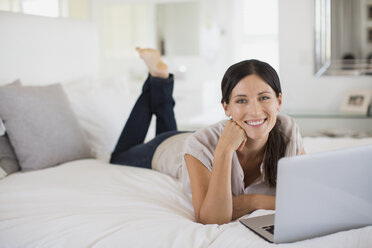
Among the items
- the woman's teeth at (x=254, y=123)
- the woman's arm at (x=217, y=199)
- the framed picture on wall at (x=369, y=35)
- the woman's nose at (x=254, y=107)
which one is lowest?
the woman's arm at (x=217, y=199)

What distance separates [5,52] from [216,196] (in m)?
1.76

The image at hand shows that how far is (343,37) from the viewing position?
3.76 metres

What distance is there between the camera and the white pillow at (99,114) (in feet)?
8.30

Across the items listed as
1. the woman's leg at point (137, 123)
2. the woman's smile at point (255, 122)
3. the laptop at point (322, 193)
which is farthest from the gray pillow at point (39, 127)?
the laptop at point (322, 193)

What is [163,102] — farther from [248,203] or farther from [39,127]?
[248,203]

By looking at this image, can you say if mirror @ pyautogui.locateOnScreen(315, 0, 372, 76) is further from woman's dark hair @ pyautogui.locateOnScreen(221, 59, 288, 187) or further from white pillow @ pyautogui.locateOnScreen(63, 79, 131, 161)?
woman's dark hair @ pyautogui.locateOnScreen(221, 59, 288, 187)

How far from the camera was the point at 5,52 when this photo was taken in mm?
2496

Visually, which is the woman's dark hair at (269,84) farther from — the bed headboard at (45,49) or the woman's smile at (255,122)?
the bed headboard at (45,49)

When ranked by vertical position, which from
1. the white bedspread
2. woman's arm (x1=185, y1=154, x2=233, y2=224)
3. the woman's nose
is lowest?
the white bedspread

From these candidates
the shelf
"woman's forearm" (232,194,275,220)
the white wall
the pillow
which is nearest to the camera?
"woman's forearm" (232,194,275,220)

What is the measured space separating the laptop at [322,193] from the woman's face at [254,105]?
1.29 ft

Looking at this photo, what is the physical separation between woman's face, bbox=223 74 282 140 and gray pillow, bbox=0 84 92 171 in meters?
1.11

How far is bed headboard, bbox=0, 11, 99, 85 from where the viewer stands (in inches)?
99.3

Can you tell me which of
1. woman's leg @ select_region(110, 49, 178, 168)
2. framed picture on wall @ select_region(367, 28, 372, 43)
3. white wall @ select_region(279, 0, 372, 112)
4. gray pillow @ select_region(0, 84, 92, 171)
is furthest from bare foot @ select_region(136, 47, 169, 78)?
framed picture on wall @ select_region(367, 28, 372, 43)
